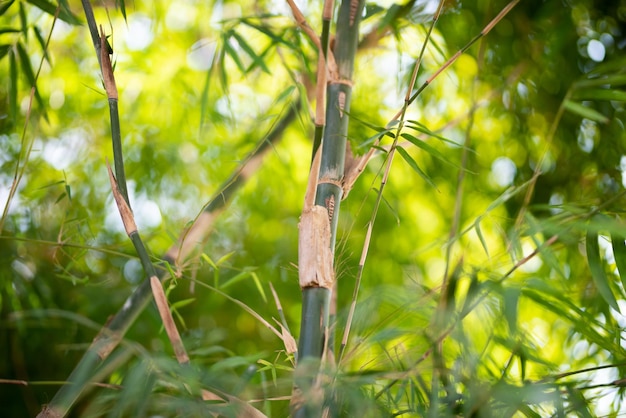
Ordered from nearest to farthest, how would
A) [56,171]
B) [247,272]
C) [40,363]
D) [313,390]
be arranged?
[313,390] → [247,272] → [40,363] → [56,171]

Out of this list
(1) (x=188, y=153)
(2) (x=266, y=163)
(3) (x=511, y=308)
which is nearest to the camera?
(3) (x=511, y=308)

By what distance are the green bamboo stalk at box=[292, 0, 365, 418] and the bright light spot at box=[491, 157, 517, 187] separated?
3.23 ft

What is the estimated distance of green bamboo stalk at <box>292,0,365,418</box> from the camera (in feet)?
2.00

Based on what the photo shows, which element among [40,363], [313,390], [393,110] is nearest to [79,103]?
[40,363]

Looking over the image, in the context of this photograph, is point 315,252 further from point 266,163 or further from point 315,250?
point 266,163

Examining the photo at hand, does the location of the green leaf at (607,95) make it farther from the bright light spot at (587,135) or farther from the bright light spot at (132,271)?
the bright light spot at (132,271)

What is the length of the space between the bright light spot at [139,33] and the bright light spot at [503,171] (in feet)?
3.36

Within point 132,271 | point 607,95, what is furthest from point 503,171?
point 132,271

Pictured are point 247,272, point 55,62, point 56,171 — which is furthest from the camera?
point 55,62

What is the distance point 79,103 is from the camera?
5.94 ft

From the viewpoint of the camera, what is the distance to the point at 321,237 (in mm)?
661

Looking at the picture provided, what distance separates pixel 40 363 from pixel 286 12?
106 cm

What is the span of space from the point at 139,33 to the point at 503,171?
1.08 metres

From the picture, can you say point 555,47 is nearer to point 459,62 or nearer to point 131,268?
point 459,62
